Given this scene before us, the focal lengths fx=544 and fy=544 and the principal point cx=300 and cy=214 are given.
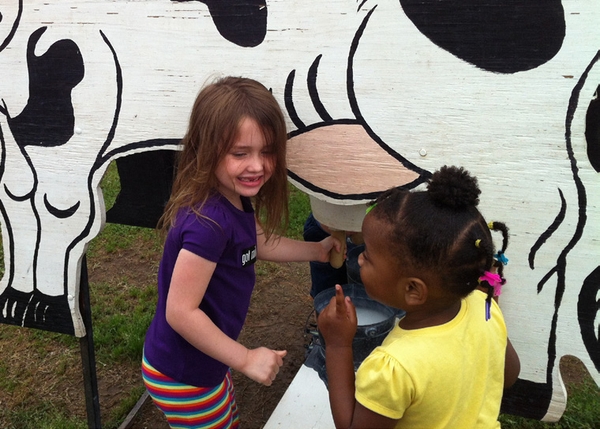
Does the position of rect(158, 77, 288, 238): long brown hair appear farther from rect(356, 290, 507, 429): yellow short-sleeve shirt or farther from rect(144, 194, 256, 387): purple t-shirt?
rect(356, 290, 507, 429): yellow short-sleeve shirt

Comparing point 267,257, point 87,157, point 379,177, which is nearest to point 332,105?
point 379,177

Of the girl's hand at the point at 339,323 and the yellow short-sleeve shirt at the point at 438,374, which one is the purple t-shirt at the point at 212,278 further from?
the yellow short-sleeve shirt at the point at 438,374

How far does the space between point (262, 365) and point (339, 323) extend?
266 mm

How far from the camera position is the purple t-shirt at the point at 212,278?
4.10 feet

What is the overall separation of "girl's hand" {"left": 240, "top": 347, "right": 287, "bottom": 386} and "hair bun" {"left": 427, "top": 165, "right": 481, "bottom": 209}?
0.53 metres

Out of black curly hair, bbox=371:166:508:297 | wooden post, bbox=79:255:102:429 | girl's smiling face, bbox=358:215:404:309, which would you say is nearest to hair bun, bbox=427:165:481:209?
black curly hair, bbox=371:166:508:297

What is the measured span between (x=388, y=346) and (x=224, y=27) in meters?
0.85

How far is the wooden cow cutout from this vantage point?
3.80ft

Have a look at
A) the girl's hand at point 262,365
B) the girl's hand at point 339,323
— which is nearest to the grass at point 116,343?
the girl's hand at point 262,365

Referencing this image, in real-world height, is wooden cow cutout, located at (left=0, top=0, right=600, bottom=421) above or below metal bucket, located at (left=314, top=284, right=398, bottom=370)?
above

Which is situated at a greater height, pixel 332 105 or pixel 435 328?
pixel 332 105

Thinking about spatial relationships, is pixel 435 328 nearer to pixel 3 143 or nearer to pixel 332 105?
pixel 332 105

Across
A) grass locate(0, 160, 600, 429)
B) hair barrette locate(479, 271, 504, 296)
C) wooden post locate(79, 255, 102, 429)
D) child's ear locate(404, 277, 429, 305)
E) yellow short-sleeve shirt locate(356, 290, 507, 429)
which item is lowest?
grass locate(0, 160, 600, 429)

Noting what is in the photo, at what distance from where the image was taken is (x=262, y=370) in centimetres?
126
